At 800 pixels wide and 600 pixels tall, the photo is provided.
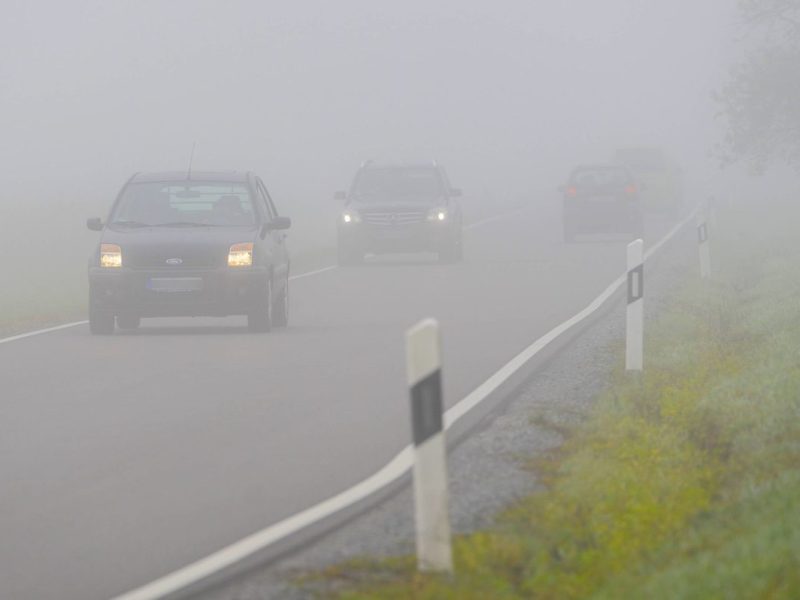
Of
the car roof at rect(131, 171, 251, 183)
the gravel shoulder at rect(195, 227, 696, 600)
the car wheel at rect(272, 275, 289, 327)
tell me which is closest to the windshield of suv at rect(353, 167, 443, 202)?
the car roof at rect(131, 171, 251, 183)

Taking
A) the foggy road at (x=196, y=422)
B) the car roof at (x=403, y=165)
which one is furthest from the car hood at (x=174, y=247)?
the car roof at (x=403, y=165)

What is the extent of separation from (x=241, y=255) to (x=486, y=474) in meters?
9.77

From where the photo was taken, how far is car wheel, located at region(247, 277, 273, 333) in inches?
755

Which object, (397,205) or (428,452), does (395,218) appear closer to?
(397,205)

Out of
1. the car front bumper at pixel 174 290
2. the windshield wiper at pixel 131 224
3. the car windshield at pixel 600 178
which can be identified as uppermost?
the windshield wiper at pixel 131 224

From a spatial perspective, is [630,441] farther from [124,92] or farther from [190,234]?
[124,92]

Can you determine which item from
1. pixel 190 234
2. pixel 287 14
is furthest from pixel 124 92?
pixel 190 234

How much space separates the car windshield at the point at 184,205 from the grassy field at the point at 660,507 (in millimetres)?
6336

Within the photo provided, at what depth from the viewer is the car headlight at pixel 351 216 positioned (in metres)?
32.4

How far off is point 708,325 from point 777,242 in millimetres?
18736

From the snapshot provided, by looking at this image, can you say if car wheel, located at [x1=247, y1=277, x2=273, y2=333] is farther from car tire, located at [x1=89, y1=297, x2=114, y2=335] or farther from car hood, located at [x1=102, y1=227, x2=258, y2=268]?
car tire, located at [x1=89, y1=297, x2=114, y2=335]

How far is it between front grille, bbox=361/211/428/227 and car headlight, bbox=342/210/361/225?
11 cm

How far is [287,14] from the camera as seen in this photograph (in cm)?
17312

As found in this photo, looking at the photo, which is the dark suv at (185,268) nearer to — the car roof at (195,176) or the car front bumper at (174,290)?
the car front bumper at (174,290)
